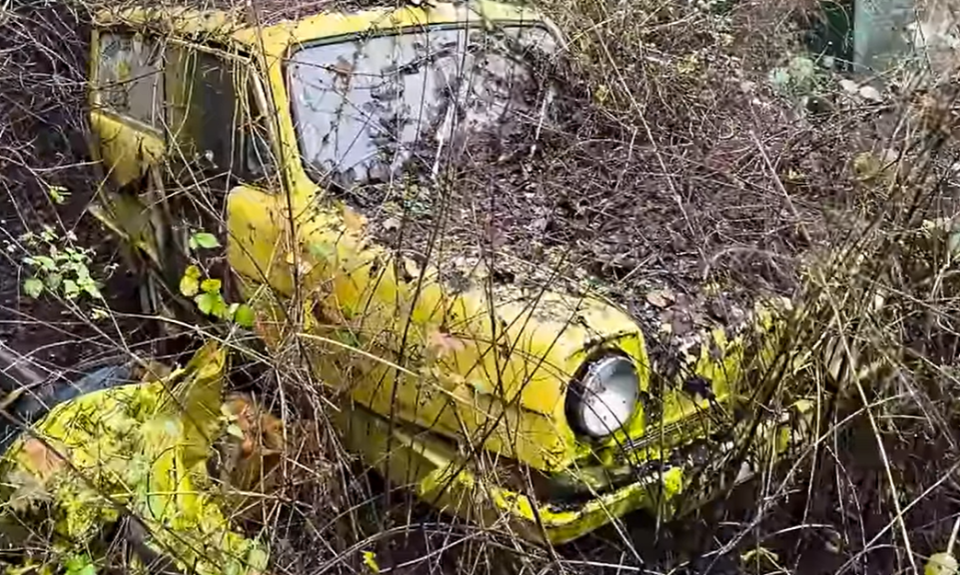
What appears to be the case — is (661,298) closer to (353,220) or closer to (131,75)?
(353,220)

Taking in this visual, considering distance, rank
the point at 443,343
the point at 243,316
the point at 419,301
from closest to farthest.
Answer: the point at 243,316, the point at 443,343, the point at 419,301

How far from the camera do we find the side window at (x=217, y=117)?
408 centimetres

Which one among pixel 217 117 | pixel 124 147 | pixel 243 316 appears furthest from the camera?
pixel 124 147

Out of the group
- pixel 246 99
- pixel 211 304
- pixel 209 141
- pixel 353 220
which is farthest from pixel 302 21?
pixel 211 304

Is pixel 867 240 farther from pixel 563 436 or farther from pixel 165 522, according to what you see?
pixel 165 522

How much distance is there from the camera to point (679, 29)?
19.1 feet

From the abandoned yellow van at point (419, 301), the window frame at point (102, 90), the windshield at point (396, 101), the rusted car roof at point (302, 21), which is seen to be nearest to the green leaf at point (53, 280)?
the abandoned yellow van at point (419, 301)

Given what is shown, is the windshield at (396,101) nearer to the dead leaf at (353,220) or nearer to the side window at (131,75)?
the dead leaf at (353,220)

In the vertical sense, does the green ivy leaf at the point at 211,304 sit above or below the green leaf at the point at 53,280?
above

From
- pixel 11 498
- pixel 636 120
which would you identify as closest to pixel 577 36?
pixel 636 120

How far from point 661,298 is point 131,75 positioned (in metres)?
3.23

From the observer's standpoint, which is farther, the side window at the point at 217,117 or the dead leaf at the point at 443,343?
the side window at the point at 217,117

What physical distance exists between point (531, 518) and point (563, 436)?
26 centimetres

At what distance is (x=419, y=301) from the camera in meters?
3.35
